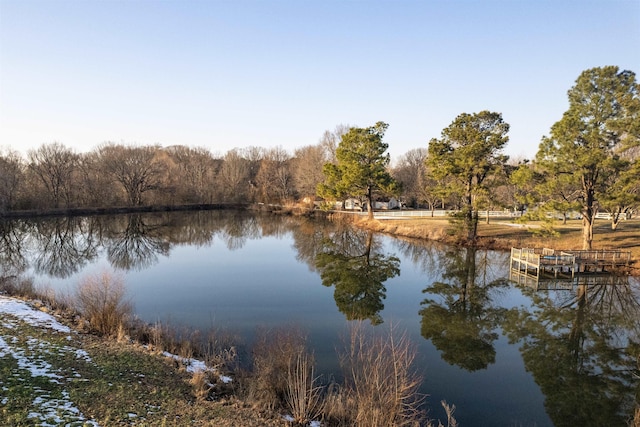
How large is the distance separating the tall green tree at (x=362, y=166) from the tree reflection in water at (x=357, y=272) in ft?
22.6

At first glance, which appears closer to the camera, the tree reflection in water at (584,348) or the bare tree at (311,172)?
the tree reflection in water at (584,348)

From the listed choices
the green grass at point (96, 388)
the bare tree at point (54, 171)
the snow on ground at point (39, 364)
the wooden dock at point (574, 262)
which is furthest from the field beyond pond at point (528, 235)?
the bare tree at point (54, 171)

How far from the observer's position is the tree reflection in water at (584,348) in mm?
8523

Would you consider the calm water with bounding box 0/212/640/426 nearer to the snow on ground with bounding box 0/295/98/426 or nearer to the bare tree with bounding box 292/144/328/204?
the snow on ground with bounding box 0/295/98/426

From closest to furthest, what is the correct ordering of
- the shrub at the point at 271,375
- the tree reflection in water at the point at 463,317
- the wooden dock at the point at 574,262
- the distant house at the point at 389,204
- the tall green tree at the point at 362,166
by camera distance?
the shrub at the point at 271,375 → the tree reflection in water at the point at 463,317 → the wooden dock at the point at 574,262 → the tall green tree at the point at 362,166 → the distant house at the point at 389,204

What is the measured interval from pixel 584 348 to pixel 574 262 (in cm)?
1003

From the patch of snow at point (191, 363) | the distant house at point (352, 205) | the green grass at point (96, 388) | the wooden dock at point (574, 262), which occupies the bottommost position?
the patch of snow at point (191, 363)

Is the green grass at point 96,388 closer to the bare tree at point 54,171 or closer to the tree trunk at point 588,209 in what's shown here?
the tree trunk at point 588,209

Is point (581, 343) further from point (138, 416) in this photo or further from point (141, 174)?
point (141, 174)

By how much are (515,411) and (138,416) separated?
800 centimetres

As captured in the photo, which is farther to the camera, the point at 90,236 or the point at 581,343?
the point at 90,236

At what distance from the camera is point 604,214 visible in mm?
40625

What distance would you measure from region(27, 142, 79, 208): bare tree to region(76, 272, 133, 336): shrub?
164ft

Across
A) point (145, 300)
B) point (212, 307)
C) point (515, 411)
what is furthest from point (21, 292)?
point (515, 411)
